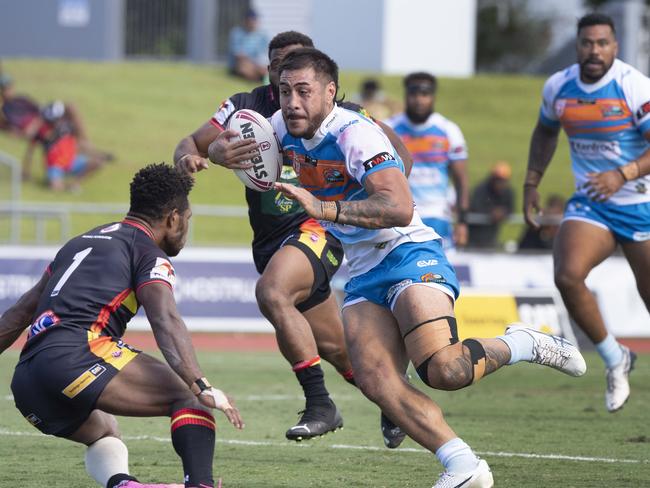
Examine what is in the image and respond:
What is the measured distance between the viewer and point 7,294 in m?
15.4

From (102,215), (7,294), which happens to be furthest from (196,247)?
(102,215)

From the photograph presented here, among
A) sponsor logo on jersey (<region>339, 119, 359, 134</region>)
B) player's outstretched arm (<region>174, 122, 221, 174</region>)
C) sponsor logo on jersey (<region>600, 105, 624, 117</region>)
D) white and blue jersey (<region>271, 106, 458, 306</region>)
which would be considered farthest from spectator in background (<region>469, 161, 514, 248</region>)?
sponsor logo on jersey (<region>339, 119, 359, 134</region>)

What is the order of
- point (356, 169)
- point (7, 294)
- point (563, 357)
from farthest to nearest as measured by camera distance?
point (7, 294) < point (563, 357) < point (356, 169)

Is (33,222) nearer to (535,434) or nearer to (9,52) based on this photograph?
(535,434)

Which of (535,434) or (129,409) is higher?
(129,409)

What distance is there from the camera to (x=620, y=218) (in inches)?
349

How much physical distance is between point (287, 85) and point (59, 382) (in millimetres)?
1905

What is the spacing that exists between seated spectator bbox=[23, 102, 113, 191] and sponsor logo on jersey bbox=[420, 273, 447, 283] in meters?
19.8

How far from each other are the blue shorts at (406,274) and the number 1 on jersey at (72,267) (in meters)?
1.48

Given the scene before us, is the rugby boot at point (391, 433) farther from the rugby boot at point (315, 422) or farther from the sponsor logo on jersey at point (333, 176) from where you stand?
the sponsor logo on jersey at point (333, 176)

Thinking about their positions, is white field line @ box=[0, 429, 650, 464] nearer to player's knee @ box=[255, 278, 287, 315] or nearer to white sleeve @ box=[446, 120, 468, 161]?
player's knee @ box=[255, 278, 287, 315]

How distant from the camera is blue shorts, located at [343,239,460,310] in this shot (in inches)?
245

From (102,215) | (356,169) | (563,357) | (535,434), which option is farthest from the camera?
(102,215)

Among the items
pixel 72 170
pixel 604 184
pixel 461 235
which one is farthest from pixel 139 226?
pixel 72 170
